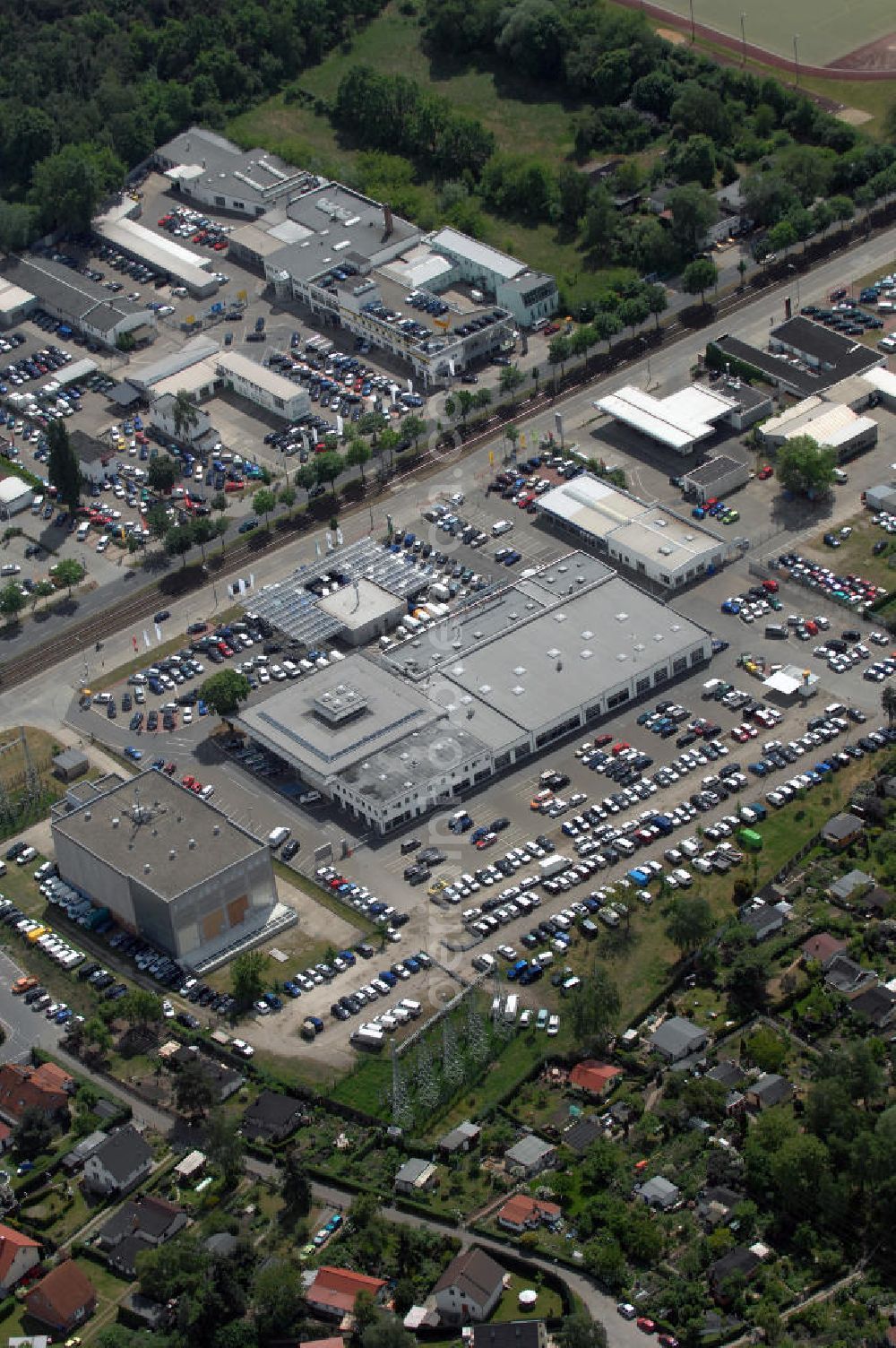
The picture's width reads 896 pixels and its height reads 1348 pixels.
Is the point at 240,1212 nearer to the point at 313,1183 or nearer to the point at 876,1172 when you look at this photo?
the point at 313,1183

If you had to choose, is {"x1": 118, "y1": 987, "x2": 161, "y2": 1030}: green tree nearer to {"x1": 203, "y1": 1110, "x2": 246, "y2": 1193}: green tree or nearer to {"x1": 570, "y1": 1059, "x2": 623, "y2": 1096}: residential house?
{"x1": 203, "y1": 1110, "x2": 246, "y2": 1193}: green tree

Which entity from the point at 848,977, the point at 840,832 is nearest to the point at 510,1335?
the point at 848,977

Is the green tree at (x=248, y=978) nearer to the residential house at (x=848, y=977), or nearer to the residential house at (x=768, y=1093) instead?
the residential house at (x=768, y=1093)

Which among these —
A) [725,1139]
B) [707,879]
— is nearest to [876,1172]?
[725,1139]

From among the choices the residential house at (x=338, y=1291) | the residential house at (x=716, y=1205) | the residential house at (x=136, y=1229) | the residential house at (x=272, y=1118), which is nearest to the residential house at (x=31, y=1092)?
the residential house at (x=136, y=1229)

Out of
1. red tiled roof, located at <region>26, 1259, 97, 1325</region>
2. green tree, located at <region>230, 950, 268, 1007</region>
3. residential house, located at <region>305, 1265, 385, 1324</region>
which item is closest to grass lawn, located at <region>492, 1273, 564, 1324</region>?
residential house, located at <region>305, 1265, 385, 1324</region>

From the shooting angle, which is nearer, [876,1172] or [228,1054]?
[876,1172]

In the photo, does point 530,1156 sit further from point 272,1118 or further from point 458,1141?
point 272,1118
